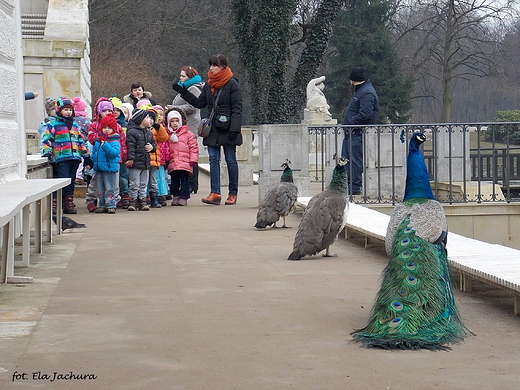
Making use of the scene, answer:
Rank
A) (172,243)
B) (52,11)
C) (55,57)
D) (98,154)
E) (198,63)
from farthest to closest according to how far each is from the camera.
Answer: (198,63), (52,11), (55,57), (98,154), (172,243)

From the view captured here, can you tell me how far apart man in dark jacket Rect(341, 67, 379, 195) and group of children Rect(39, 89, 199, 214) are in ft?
8.58

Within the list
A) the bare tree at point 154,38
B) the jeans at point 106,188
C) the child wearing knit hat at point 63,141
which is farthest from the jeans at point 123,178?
the bare tree at point 154,38

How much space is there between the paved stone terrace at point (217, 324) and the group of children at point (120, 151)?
258cm

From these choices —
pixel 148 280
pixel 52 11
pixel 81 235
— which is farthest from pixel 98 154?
pixel 52 11

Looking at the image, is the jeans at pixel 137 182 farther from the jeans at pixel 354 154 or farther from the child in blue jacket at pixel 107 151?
the jeans at pixel 354 154

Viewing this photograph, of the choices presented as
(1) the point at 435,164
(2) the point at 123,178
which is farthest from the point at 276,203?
(1) the point at 435,164

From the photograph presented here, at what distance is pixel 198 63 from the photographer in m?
47.3

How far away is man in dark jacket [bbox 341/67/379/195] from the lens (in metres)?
15.0

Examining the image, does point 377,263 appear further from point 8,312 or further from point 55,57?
point 55,57

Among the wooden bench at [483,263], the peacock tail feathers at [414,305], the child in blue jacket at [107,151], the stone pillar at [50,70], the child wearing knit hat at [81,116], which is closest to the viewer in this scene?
the peacock tail feathers at [414,305]

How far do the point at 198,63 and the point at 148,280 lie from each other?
40182mm

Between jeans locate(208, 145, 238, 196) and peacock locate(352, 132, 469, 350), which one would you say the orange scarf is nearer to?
jeans locate(208, 145, 238, 196)

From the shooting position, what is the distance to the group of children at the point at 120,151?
12.5 metres

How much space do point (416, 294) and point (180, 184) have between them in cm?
1007
